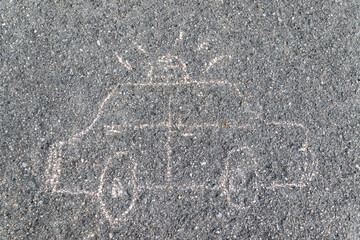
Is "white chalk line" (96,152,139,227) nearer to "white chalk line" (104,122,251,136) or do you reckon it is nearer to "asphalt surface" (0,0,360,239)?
"asphalt surface" (0,0,360,239)

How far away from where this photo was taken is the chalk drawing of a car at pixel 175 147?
8.25 ft

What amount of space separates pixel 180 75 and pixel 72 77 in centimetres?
87

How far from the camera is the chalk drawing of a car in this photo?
2.52 meters

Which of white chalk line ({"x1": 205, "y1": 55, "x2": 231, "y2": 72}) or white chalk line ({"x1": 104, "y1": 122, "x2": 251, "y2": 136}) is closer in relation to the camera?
white chalk line ({"x1": 104, "y1": 122, "x2": 251, "y2": 136})

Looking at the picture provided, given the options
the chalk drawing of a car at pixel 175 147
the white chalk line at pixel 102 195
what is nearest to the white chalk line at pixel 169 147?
the chalk drawing of a car at pixel 175 147

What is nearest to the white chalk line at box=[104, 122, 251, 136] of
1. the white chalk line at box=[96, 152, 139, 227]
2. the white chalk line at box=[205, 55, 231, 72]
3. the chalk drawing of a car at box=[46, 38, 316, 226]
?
the chalk drawing of a car at box=[46, 38, 316, 226]

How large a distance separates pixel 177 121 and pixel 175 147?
0.21 m

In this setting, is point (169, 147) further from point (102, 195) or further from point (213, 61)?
point (213, 61)

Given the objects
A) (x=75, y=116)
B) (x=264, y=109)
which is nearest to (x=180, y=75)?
(x=264, y=109)

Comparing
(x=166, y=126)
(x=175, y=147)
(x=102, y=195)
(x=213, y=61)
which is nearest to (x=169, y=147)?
(x=175, y=147)

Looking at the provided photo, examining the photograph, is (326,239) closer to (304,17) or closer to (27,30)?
(304,17)

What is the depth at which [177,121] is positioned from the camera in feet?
8.54

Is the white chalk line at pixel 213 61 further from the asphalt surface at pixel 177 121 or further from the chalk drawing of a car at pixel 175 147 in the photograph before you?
the chalk drawing of a car at pixel 175 147

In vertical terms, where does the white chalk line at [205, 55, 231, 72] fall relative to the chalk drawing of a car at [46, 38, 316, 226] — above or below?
above
